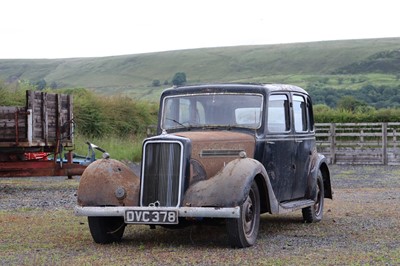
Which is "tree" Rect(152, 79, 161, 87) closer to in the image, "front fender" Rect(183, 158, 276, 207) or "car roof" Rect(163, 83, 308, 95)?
"car roof" Rect(163, 83, 308, 95)

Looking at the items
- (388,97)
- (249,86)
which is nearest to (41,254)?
(249,86)

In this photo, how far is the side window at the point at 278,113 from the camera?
11.8 m

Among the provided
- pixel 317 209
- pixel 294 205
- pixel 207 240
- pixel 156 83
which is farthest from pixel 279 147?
pixel 156 83

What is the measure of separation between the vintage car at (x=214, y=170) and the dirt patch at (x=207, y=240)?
0.35 metres

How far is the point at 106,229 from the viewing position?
425 inches

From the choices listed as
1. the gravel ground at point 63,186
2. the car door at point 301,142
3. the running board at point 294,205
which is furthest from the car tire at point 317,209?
the gravel ground at point 63,186

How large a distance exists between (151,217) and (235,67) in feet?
414

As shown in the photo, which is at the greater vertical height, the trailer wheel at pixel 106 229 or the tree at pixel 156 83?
the tree at pixel 156 83

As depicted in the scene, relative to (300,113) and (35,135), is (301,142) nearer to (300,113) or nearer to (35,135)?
(300,113)

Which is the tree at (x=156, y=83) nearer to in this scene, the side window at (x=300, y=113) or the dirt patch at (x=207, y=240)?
the dirt patch at (x=207, y=240)

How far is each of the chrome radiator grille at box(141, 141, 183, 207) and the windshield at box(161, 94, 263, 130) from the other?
140 cm

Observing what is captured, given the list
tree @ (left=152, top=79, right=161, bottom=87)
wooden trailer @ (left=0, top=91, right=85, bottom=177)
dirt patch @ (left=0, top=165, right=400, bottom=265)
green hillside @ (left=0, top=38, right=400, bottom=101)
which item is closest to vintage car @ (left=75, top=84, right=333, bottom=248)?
dirt patch @ (left=0, top=165, right=400, bottom=265)

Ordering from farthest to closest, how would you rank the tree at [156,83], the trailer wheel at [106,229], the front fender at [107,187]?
the tree at [156,83], the trailer wheel at [106,229], the front fender at [107,187]

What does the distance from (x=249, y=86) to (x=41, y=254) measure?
3666 mm
